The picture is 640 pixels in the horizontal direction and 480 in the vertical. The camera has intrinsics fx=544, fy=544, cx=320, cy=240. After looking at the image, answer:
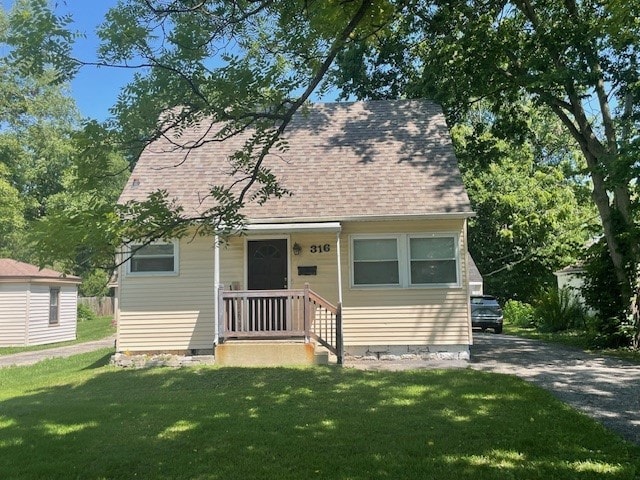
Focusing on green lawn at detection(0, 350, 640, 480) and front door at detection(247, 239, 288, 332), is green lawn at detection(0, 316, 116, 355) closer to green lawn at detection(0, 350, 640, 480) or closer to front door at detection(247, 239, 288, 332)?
front door at detection(247, 239, 288, 332)

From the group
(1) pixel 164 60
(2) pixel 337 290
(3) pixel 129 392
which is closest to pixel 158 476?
(1) pixel 164 60

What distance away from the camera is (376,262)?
11352 mm

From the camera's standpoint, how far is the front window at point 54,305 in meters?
21.2

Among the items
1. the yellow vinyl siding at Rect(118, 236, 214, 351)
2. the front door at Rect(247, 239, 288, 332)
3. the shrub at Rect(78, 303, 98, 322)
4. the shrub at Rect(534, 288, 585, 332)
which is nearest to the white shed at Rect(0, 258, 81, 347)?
the yellow vinyl siding at Rect(118, 236, 214, 351)

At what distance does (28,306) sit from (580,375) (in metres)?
18.2

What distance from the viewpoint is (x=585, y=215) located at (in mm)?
28859

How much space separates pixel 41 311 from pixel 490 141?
17031 millimetres

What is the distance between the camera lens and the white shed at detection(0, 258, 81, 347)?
19375mm

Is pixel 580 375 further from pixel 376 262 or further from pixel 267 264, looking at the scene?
pixel 267 264

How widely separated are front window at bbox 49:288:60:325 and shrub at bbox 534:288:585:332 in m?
18.8

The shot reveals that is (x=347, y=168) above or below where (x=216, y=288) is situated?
above

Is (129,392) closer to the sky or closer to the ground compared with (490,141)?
closer to the ground

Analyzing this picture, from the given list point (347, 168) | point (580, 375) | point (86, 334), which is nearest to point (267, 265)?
point (347, 168)

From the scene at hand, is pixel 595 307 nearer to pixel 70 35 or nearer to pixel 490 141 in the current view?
pixel 490 141
